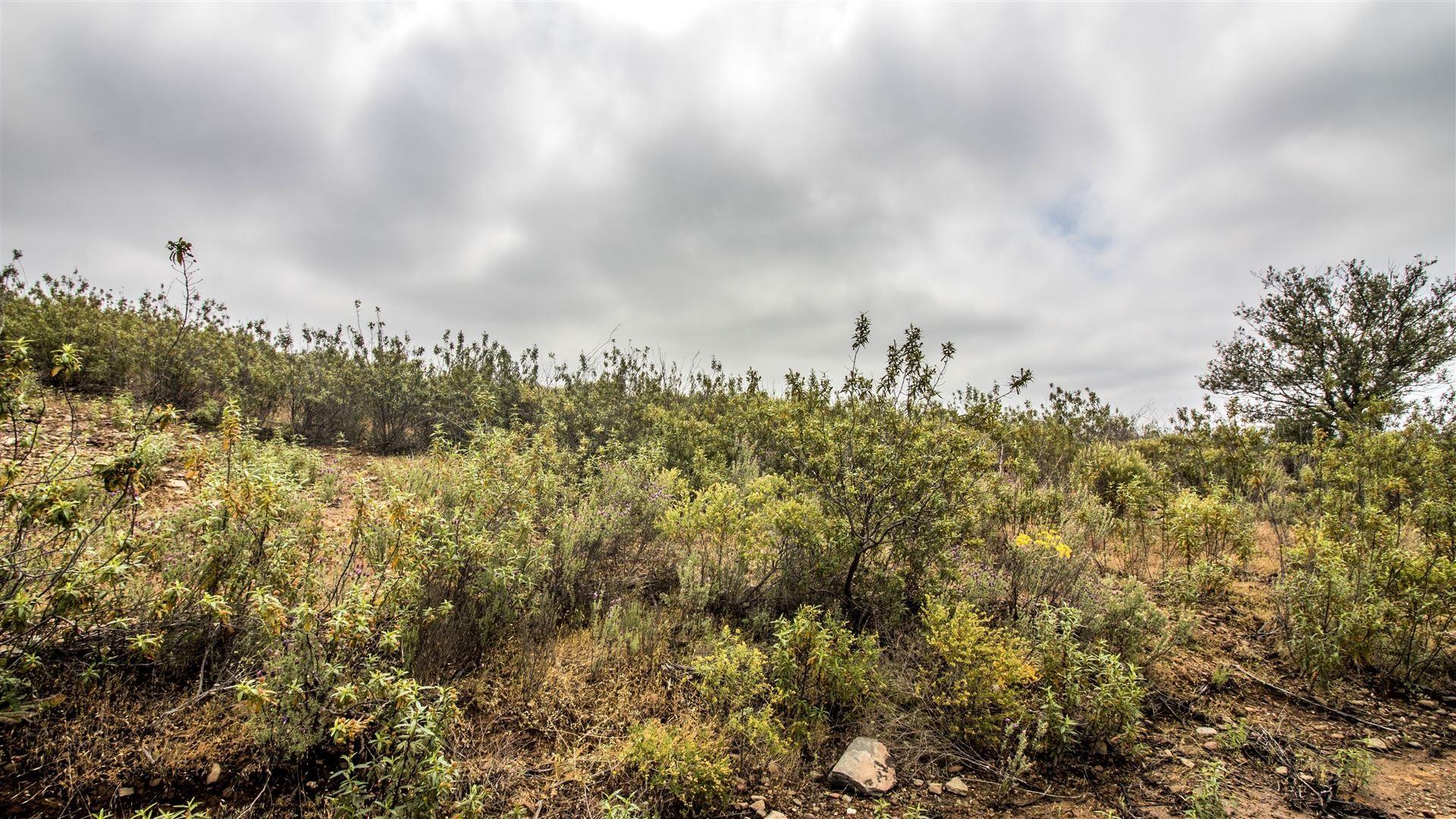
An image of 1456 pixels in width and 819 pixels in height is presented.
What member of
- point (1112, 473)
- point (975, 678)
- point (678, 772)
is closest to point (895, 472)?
point (975, 678)

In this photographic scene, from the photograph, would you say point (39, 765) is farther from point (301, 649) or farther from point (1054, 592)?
point (1054, 592)

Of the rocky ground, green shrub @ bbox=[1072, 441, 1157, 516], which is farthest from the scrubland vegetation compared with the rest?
green shrub @ bbox=[1072, 441, 1157, 516]

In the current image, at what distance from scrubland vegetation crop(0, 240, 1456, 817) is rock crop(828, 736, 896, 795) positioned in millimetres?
78

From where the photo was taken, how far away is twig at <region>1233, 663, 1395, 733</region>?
12.1 ft

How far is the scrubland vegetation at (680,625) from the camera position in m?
2.57

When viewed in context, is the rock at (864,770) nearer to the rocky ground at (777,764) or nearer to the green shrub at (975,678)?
the rocky ground at (777,764)

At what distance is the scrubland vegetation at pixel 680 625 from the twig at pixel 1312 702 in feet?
0.10

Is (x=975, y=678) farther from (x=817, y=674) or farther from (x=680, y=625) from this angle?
(x=680, y=625)

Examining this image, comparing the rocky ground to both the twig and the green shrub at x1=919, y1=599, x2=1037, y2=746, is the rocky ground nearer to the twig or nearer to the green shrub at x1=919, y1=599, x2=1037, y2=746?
→ the twig

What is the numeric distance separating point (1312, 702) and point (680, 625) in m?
4.67

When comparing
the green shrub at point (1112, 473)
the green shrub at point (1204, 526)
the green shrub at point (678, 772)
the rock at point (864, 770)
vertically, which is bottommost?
the rock at point (864, 770)

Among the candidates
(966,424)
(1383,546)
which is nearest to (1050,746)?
(966,424)

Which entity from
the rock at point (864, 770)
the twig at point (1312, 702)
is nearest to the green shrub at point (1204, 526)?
the twig at point (1312, 702)

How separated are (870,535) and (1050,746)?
170cm
